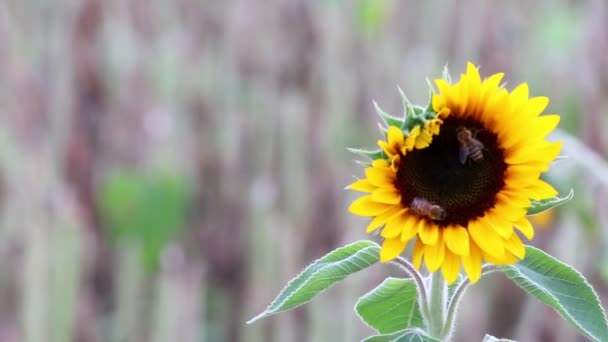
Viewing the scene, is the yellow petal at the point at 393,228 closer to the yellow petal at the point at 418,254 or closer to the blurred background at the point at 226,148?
the yellow petal at the point at 418,254

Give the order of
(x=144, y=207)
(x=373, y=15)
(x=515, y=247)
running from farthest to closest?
(x=373, y=15) < (x=144, y=207) < (x=515, y=247)

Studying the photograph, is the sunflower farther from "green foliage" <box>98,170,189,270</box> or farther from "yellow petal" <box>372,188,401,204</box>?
"green foliage" <box>98,170,189,270</box>

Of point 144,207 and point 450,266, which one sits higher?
point 450,266

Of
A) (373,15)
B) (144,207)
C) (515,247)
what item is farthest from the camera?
(373,15)

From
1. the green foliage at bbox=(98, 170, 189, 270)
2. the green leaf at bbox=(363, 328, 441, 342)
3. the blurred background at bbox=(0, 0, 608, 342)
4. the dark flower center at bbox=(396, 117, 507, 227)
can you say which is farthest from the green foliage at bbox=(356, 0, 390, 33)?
the green leaf at bbox=(363, 328, 441, 342)

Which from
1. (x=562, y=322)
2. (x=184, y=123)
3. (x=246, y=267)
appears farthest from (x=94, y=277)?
(x=562, y=322)

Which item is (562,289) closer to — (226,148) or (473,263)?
(473,263)

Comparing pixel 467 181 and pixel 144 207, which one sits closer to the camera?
pixel 467 181

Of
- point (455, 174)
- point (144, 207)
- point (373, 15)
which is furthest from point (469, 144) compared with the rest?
point (373, 15)
